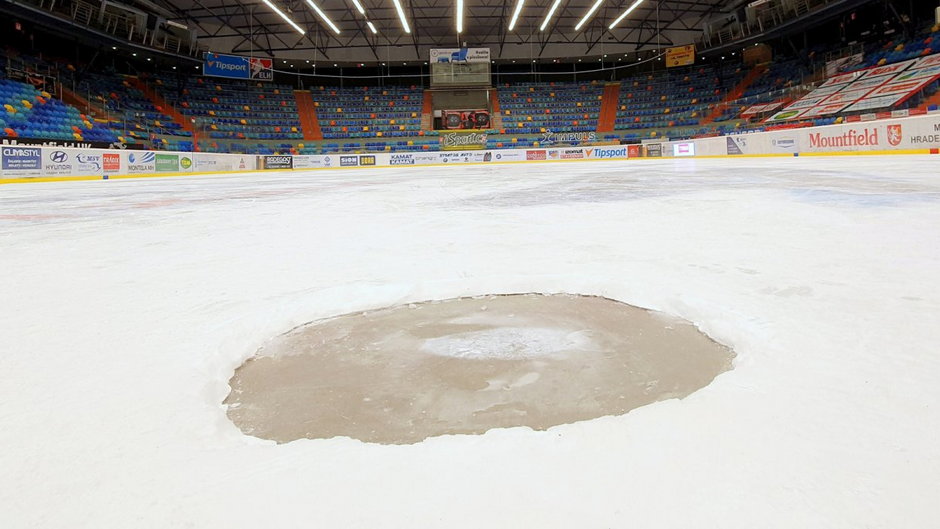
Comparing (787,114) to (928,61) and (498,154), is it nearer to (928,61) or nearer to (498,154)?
(928,61)

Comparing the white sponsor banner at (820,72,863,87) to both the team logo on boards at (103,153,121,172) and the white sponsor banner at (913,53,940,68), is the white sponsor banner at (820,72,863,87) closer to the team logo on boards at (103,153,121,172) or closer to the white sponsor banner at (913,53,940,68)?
the white sponsor banner at (913,53,940,68)

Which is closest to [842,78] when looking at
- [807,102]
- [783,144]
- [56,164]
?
[807,102]

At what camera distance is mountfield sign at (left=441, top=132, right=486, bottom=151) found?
108ft

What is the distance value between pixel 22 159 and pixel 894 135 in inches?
925

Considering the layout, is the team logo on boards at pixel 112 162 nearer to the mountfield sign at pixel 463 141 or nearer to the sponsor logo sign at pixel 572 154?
the mountfield sign at pixel 463 141

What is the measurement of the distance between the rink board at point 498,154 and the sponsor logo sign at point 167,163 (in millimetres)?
36

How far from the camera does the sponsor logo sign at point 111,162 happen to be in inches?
663

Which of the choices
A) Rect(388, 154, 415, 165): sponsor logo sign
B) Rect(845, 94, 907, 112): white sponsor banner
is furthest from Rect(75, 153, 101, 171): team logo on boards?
Rect(845, 94, 907, 112): white sponsor banner

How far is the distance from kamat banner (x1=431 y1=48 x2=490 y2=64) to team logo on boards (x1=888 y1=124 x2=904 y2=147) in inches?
934

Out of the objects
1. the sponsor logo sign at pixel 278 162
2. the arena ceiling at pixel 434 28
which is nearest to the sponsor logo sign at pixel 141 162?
the sponsor logo sign at pixel 278 162

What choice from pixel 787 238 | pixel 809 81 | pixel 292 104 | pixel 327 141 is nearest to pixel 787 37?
pixel 809 81

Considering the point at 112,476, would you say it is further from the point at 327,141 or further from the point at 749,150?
the point at 327,141

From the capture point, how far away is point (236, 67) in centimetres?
2941

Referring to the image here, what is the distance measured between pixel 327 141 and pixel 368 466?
113 ft
